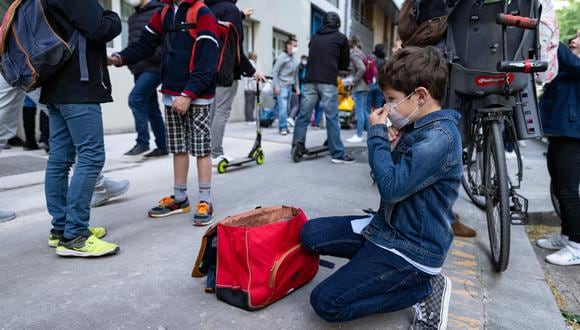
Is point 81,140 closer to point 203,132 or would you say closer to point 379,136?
point 203,132

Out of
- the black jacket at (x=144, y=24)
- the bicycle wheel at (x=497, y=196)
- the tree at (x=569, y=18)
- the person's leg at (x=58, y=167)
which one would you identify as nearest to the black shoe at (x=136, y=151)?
the black jacket at (x=144, y=24)

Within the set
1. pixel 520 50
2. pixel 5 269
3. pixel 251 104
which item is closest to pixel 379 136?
pixel 520 50

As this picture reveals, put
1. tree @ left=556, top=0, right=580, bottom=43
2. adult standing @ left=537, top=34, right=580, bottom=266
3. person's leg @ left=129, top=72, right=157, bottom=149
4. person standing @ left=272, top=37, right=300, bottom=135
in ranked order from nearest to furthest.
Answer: adult standing @ left=537, top=34, right=580, bottom=266, person's leg @ left=129, top=72, right=157, bottom=149, person standing @ left=272, top=37, right=300, bottom=135, tree @ left=556, top=0, right=580, bottom=43

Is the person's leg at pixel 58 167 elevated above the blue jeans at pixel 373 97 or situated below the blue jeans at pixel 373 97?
below

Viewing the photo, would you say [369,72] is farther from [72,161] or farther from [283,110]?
[72,161]

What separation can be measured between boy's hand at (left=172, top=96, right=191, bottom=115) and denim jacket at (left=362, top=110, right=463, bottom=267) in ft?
5.56

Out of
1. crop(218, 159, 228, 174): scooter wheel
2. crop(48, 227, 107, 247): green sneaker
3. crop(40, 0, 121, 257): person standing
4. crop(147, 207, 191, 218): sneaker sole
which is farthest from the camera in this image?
crop(218, 159, 228, 174): scooter wheel

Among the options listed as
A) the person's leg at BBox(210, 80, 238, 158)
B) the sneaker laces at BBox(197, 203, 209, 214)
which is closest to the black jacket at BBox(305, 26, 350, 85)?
the person's leg at BBox(210, 80, 238, 158)

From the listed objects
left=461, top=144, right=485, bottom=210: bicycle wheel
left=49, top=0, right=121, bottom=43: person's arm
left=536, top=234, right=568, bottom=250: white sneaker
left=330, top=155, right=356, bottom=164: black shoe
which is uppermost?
left=49, top=0, right=121, bottom=43: person's arm

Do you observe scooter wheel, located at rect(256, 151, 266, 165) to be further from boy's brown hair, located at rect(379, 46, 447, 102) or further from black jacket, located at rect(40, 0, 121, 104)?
boy's brown hair, located at rect(379, 46, 447, 102)

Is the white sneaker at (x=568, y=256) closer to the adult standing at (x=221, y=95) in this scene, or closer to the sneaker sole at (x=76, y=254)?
the sneaker sole at (x=76, y=254)

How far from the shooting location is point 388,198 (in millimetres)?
1860

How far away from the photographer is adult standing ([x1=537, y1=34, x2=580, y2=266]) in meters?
2.95

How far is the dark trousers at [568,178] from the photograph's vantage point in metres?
2.99
